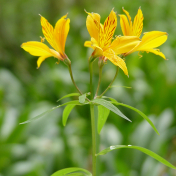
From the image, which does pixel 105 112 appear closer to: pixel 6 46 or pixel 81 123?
pixel 81 123

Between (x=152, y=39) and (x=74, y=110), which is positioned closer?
(x=152, y=39)

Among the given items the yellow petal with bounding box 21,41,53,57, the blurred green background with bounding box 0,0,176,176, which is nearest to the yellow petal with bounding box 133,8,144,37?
the yellow petal with bounding box 21,41,53,57

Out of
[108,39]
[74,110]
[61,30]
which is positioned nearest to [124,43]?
[108,39]

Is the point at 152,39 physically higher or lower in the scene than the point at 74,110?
higher

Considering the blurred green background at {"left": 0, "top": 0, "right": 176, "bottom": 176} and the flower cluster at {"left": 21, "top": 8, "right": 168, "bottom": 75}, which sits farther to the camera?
the blurred green background at {"left": 0, "top": 0, "right": 176, "bottom": 176}

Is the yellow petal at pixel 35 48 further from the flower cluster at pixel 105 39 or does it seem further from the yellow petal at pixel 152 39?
the yellow petal at pixel 152 39

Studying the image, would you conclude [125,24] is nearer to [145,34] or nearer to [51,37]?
[145,34]

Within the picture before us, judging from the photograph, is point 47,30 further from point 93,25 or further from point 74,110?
point 74,110

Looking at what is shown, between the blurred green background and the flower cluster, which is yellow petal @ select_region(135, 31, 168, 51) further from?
the blurred green background
